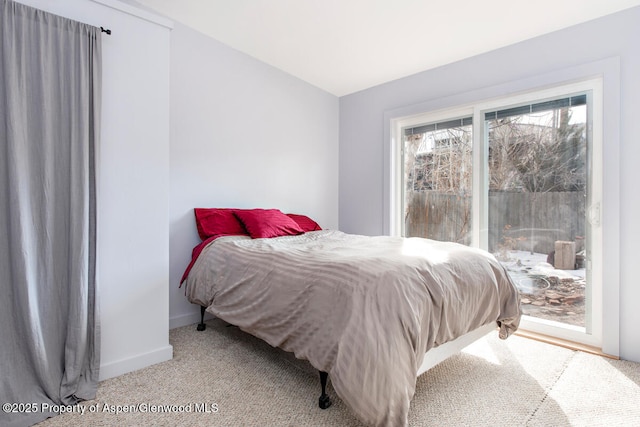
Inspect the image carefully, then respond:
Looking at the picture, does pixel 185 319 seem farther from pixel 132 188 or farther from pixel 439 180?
pixel 439 180

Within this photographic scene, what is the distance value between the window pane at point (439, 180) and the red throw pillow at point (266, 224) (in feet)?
4.37

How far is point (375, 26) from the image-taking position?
2646mm

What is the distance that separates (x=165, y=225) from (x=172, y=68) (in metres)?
1.41

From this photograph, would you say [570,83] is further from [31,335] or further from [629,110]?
[31,335]

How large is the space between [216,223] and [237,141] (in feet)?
2.78

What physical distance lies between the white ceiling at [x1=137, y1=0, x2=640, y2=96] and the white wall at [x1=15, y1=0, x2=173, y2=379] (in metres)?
0.77

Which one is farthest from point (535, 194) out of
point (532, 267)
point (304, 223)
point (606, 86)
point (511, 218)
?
point (304, 223)

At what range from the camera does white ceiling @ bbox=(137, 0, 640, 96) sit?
92.0 inches

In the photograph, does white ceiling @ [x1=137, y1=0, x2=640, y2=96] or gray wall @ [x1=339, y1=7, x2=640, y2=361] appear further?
white ceiling @ [x1=137, y1=0, x2=640, y2=96]

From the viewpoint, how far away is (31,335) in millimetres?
1553

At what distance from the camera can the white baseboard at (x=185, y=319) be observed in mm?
2691

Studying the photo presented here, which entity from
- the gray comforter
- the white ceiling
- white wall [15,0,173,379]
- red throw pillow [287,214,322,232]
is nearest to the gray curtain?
white wall [15,0,173,379]

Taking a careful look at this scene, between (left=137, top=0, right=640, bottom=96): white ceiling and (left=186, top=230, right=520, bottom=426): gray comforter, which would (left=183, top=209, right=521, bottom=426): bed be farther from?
(left=137, top=0, right=640, bottom=96): white ceiling

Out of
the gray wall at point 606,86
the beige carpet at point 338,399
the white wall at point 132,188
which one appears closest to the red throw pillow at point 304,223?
the gray wall at point 606,86
